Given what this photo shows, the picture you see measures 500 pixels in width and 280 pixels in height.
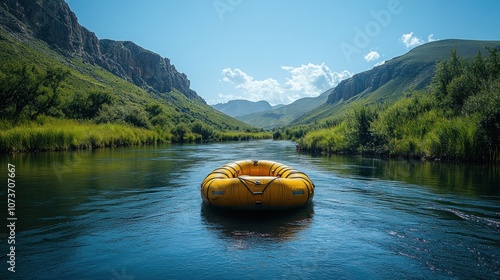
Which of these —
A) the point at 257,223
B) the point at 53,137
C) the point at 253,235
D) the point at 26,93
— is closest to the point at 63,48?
the point at 26,93

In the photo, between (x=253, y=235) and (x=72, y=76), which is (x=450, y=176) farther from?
(x=72, y=76)

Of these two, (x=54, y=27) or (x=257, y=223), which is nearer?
(x=257, y=223)

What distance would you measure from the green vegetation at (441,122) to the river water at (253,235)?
9976 mm

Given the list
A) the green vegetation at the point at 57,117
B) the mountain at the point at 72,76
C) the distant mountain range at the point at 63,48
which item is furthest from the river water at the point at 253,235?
the distant mountain range at the point at 63,48

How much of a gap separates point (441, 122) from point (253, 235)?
26654mm

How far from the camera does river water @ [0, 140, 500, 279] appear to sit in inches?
261

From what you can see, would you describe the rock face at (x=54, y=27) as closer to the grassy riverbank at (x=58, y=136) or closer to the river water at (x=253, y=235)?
the grassy riverbank at (x=58, y=136)

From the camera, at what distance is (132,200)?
41.8ft

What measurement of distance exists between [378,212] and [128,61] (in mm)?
201794

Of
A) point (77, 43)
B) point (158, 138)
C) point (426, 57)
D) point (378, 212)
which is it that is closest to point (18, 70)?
point (158, 138)

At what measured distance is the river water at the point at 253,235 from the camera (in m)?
6.63

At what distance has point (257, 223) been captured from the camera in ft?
31.9

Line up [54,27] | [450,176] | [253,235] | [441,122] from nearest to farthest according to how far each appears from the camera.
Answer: [253,235]
[450,176]
[441,122]
[54,27]

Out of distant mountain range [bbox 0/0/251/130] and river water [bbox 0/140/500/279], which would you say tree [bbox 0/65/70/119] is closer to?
river water [bbox 0/140/500/279]
